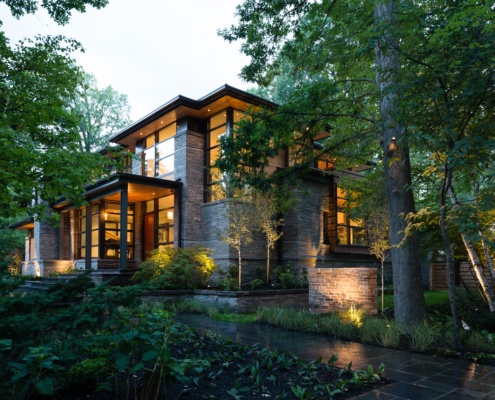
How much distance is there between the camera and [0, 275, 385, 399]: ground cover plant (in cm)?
313

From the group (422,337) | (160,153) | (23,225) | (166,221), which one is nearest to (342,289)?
(422,337)

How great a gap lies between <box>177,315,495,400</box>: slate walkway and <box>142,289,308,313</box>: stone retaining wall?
120 inches

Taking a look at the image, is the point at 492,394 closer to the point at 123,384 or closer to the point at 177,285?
the point at 123,384

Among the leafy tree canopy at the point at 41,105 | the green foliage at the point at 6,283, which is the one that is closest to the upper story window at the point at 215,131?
the leafy tree canopy at the point at 41,105

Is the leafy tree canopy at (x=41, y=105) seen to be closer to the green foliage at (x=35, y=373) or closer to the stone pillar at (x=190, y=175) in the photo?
the green foliage at (x=35, y=373)

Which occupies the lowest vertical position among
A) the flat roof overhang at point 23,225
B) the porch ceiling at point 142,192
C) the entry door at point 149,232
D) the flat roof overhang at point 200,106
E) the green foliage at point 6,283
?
the green foliage at point 6,283

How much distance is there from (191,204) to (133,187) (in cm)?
260

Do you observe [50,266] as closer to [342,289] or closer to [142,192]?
[142,192]

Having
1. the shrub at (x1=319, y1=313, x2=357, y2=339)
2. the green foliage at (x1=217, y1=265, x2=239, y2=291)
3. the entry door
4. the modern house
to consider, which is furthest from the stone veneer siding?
the entry door

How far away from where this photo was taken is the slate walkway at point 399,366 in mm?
4398

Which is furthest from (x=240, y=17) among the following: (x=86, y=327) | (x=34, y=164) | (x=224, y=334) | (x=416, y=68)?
(x=86, y=327)

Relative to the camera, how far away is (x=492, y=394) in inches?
173

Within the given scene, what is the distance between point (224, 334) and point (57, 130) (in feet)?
20.0

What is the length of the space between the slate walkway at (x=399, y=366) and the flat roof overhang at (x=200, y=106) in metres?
8.45
